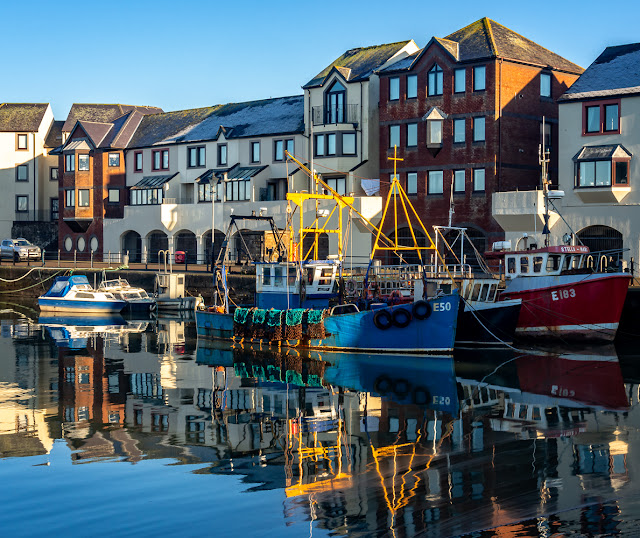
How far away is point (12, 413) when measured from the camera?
23.4m

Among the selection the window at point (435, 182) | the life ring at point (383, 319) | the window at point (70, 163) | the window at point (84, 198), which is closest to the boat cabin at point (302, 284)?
the life ring at point (383, 319)

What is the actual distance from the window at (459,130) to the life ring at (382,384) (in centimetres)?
2603

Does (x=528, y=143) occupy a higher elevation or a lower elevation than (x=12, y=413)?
higher

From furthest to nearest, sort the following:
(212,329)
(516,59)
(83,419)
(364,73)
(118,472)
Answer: (364,73)
(516,59)
(212,329)
(83,419)
(118,472)

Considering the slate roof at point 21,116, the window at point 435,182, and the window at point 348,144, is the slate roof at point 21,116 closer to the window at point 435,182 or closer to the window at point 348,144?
the window at point 348,144

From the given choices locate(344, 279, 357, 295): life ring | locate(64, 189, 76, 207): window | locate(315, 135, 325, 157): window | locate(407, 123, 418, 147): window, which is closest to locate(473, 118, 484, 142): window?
locate(407, 123, 418, 147): window

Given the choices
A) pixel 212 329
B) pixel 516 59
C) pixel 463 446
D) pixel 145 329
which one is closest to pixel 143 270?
pixel 145 329

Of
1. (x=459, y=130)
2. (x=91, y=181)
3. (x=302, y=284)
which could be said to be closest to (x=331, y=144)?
(x=459, y=130)

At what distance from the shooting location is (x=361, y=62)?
2370 inches

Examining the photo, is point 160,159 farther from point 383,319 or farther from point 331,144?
point 383,319

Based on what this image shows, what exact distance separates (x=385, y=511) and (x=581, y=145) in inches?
1424

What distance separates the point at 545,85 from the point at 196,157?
1081 inches

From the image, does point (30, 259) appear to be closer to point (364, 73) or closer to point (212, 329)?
point (364, 73)

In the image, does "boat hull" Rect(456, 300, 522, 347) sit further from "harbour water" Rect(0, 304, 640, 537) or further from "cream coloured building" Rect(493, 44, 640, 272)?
"cream coloured building" Rect(493, 44, 640, 272)
